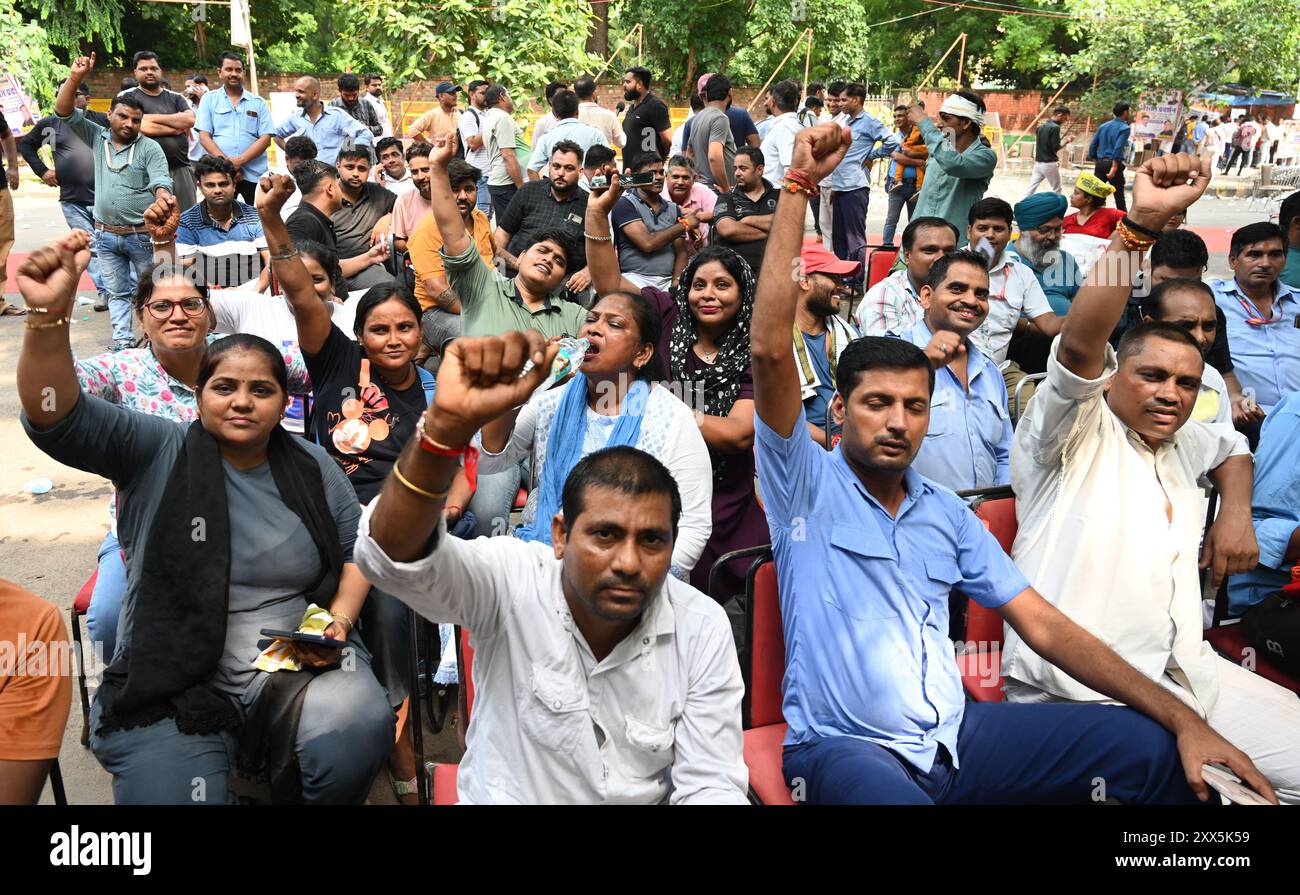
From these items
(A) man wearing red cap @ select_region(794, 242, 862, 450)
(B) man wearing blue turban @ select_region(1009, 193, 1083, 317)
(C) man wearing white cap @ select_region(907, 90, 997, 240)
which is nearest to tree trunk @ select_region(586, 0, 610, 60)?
(C) man wearing white cap @ select_region(907, 90, 997, 240)

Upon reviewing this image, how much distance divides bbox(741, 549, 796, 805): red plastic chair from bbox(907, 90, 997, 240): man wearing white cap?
563 centimetres

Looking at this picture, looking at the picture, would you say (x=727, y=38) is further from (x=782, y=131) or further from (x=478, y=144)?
(x=478, y=144)

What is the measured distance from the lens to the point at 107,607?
10.7 ft

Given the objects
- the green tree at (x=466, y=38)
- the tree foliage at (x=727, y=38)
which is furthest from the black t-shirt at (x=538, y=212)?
the green tree at (x=466, y=38)

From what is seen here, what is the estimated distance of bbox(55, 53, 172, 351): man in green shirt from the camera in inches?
317

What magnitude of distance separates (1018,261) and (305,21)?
3220 centimetres

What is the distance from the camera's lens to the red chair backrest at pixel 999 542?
11.0ft

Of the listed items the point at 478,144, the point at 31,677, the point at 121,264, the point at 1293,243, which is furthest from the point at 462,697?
the point at 478,144

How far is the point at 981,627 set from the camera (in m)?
3.35

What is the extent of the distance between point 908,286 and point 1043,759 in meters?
3.14

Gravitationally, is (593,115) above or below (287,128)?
above

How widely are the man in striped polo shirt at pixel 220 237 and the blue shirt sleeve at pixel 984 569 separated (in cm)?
492

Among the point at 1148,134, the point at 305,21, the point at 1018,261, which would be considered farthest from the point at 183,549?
the point at 305,21
